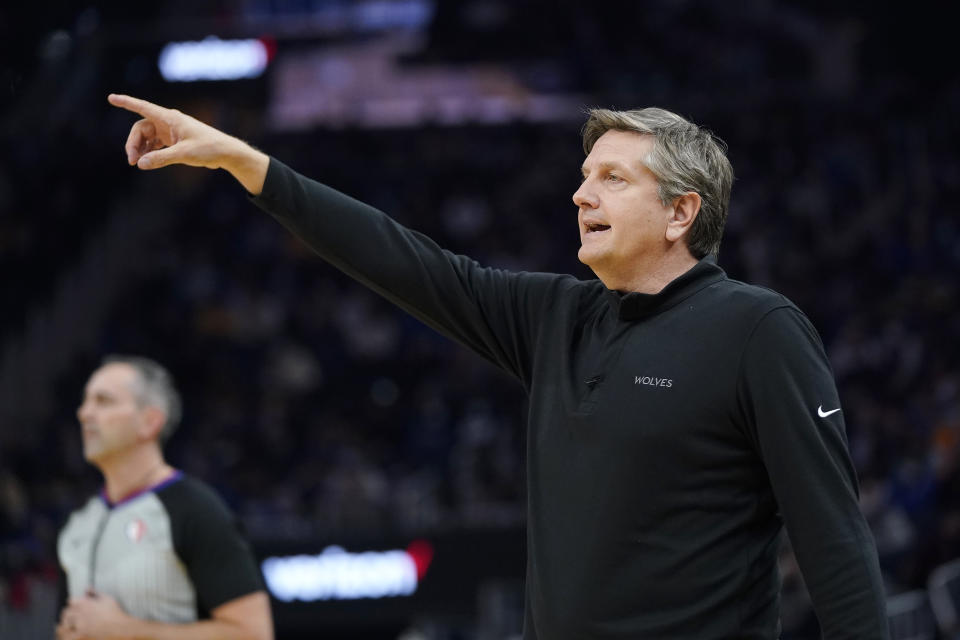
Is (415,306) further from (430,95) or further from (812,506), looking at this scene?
(430,95)

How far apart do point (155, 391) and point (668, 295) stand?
2405 millimetres

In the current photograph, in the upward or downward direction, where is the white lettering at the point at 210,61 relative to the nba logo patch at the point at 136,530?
upward

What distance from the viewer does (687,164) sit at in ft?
9.89

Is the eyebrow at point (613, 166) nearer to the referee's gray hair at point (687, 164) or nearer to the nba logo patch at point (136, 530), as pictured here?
the referee's gray hair at point (687, 164)

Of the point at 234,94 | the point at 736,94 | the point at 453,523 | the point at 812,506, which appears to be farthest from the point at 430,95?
the point at 812,506

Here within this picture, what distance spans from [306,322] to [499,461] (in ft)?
15.1

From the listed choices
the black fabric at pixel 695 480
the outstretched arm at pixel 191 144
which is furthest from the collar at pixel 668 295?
the outstretched arm at pixel 191 144

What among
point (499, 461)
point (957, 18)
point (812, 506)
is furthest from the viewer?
point (957, 18)

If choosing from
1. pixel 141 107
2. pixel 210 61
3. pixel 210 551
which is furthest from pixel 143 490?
pixel 210 61

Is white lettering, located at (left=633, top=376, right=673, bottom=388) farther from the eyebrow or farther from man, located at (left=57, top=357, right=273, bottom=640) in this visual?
man, located at (left=57, top=357, right=273, bottom=640)

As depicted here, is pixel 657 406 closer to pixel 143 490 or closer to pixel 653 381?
pixel 653 381

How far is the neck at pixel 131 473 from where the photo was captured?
462 centimetres

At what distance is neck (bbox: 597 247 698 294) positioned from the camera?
3035mm

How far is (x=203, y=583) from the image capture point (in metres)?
4.38
